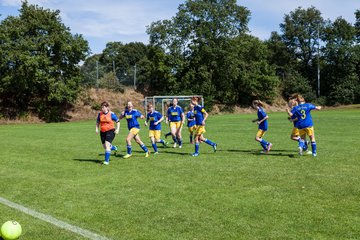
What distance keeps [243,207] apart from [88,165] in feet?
20.2

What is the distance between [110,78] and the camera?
177 ft

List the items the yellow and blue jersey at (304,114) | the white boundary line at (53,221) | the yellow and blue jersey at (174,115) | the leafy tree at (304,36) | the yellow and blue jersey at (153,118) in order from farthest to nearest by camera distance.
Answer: the leafy tree at (304,36) → the yellow and blue jersey at (174,115) → the yellow and blue jersey at (153,118) → the yellow and blue jersey at (304,114) → the white boundary line at (53,221)

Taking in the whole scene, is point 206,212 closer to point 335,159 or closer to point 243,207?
point 243,207

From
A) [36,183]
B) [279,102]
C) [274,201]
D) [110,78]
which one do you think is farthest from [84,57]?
[274,201]

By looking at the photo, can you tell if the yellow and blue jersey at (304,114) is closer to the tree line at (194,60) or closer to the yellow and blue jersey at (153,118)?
the yellow and blue jersey at (153,118)

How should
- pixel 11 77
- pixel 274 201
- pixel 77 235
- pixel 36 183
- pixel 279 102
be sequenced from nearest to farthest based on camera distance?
pixel 77 235 < pixel 274 201 < pixel 36 183 < pixel 11 77 < pixel 279 102

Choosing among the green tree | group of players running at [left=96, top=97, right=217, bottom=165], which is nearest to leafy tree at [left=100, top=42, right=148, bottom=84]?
the green tree

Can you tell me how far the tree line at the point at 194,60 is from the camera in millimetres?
43625

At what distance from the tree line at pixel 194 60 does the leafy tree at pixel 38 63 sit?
0.11 metres

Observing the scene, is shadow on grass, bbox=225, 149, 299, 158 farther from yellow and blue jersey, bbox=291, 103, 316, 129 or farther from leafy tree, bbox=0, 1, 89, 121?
leafy tree, bbox=0, 1, 89, 121

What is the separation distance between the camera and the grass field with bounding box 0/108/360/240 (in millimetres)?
5387

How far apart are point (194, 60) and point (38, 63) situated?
23.1m

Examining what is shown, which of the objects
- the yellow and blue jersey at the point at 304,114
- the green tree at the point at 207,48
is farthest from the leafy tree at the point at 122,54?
the yellow and blue jersey at the point at 304,114

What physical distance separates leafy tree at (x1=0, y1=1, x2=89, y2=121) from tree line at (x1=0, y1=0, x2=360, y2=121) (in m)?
0.11
